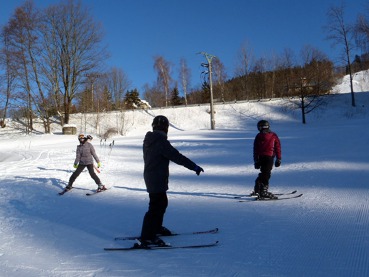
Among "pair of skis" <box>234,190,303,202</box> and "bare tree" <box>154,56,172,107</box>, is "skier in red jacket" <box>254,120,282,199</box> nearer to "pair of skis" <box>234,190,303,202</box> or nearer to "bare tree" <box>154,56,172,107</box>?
"pair of skis" <box>234,190,303,202</box>

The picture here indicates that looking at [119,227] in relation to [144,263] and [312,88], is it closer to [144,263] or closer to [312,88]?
[144,263]

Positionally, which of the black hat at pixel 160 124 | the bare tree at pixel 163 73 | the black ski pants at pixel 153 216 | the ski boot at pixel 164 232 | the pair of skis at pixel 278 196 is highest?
the bare tree at pixel 163 73

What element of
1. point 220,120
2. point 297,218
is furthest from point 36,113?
point 297,218

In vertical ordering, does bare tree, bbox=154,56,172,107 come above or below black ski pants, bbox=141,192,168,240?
above

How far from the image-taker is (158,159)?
471 centimetres

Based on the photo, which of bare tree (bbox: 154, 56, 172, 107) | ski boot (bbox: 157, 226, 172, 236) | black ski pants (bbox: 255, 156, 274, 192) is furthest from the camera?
bare tree (bbox: 154, 56, 172, 107)

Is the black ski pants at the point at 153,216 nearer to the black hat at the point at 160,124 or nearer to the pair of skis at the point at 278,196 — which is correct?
the black hat at the point at 160,124

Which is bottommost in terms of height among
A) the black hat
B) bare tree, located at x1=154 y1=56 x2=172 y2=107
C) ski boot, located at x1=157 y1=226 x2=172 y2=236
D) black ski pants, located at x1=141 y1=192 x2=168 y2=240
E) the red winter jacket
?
ski boot, located at x1=157 y1=226 x2=172 y2=236

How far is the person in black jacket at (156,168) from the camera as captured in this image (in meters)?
4.63

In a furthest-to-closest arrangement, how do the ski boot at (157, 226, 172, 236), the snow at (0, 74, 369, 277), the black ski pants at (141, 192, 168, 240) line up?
1. the ski boot at (157, 226, 172, 236)
2. the black ski pants at (141, 192, 168, 240)
3. the snow at (0, 74, 369, 277)

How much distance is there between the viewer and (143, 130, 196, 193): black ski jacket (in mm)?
4633

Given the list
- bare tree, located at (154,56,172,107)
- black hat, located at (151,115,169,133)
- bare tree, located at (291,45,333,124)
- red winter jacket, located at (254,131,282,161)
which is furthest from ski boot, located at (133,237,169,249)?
bare tree, located at (154,56,172,107)

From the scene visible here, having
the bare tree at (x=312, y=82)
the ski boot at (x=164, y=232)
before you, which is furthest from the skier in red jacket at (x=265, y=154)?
the bare tree at (x=312, y=82)

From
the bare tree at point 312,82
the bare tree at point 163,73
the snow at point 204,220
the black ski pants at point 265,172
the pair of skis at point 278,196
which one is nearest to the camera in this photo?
the snow at point 204,220
